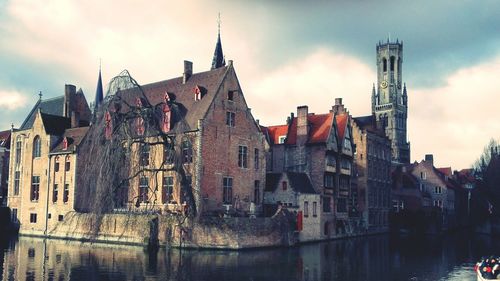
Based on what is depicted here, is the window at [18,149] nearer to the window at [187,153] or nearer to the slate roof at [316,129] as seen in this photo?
the window at [187,153]

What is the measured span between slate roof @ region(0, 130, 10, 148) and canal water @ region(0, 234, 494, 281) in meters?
31.9

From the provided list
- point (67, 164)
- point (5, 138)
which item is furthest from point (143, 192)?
point (5, 138)

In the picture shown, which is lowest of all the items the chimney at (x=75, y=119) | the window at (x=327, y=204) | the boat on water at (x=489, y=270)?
the boat on water at (x=489, y=270)

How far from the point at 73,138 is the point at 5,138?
1018 inches

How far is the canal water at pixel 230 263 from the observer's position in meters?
29.4

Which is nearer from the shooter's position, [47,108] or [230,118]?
[230,118]

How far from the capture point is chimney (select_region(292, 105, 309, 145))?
62344 millimetres

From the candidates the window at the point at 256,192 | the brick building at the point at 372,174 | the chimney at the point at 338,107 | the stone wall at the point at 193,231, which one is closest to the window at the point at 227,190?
the window at the point at 256,192

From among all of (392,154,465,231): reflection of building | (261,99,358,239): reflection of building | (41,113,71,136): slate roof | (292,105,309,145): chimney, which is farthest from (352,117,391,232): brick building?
(41,113,71,136): slate roof

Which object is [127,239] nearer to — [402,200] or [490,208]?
[402,200]

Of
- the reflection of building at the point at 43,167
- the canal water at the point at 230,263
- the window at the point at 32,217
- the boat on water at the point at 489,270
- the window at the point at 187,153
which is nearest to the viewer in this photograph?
the boat on water at the point at 489,270

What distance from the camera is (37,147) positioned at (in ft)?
204

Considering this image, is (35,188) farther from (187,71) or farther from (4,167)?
(187,71)

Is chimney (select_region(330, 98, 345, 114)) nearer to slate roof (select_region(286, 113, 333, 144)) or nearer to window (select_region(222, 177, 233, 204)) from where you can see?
slate roof (select_region(286, 113, 333, 144))
